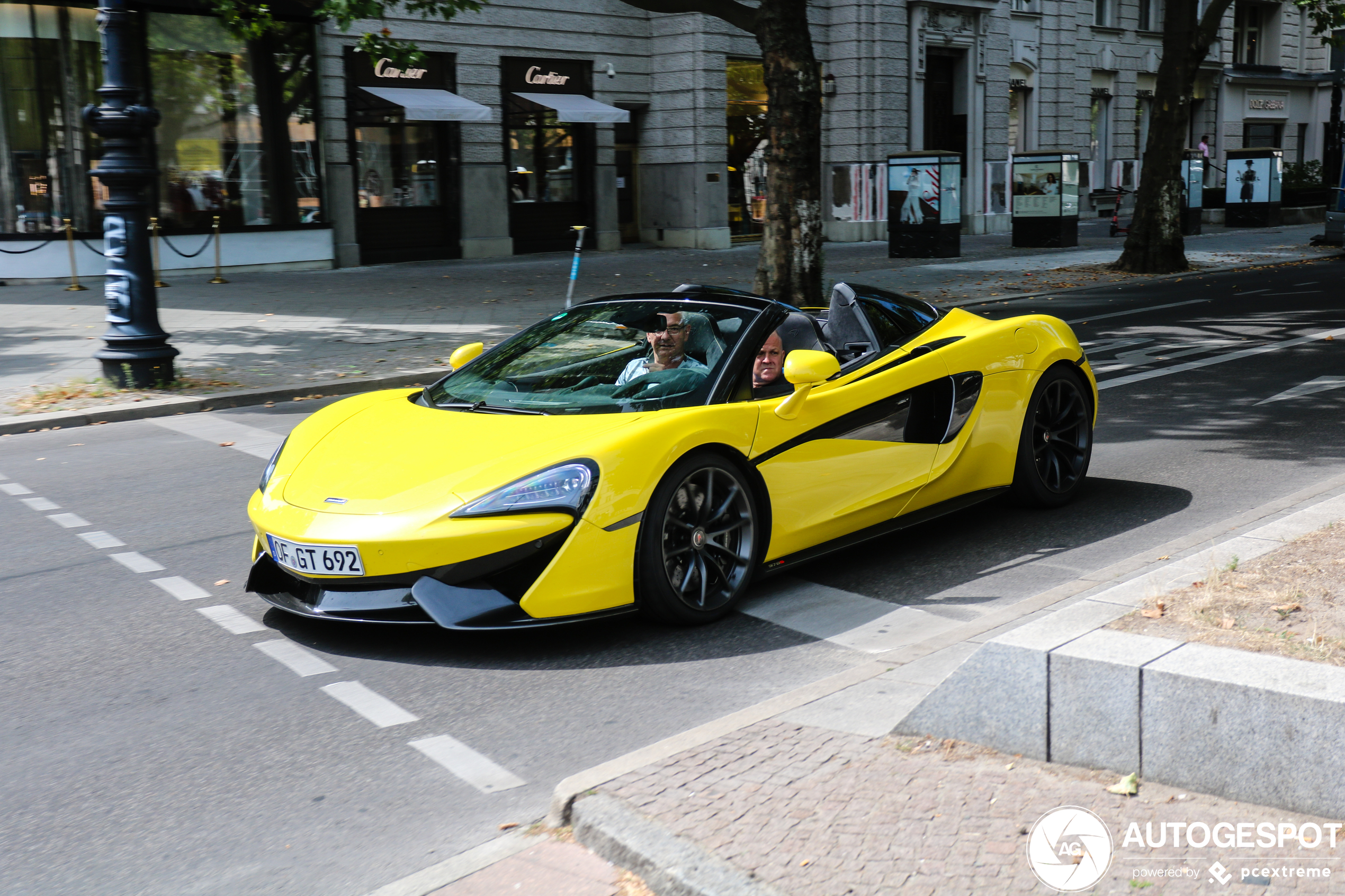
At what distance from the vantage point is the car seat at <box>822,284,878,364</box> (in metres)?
5.84

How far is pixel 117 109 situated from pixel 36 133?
1117cm

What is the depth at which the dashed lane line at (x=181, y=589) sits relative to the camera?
5586 mm

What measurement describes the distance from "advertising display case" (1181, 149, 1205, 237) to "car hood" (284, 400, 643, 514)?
28.9m

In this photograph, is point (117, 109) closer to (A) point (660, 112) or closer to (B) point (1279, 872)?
(B) point (1279, 872)

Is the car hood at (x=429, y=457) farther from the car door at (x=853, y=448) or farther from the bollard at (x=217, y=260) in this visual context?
the bollard at (x=217, y=260)

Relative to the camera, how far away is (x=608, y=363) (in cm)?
559

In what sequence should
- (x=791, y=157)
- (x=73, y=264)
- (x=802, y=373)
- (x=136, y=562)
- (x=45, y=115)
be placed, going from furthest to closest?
1. (x=45, y=115)
2. (x=73, y=264)
3. (x=791, y=157)
4. (x=136, y=562)
5. (x=802, y=373)

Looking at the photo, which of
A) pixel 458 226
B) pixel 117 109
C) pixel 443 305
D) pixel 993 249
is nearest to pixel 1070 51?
A: pixel 993 249

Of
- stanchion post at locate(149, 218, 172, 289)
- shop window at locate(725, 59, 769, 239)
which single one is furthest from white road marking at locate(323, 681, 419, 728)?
shop window at locate(725, 59, 769, 239)

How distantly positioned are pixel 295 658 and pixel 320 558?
0.42 metres

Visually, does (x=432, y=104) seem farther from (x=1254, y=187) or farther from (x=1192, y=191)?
(x=1254, y=187)

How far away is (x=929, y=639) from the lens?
15.4ft

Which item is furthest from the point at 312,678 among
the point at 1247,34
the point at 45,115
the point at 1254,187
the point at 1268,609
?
the point at 1247,34

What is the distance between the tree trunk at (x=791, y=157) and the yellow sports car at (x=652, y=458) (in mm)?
9180
